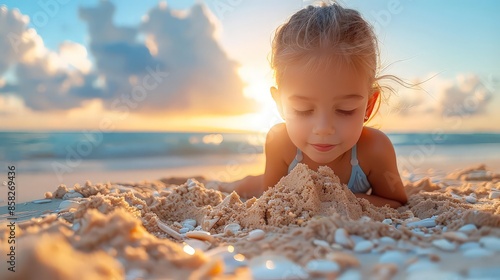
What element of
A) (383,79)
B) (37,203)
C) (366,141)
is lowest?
(37,203)

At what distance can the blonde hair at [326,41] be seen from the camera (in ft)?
9.66

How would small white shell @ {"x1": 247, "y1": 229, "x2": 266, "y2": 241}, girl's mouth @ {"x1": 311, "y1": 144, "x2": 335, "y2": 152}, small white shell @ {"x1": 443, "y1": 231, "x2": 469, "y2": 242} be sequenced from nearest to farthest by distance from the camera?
small white shell @ {"x1": 443, "y1": 231, "x2": 469, "y2": 242}, small white shell @ {"x1": 247, "y1": 229, "x2": 266, "y2": 241}, girl's mouth @ {"x1": 311, "y1": 144, "x2": 335, "y2": 152}

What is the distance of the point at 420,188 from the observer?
425 centimetres

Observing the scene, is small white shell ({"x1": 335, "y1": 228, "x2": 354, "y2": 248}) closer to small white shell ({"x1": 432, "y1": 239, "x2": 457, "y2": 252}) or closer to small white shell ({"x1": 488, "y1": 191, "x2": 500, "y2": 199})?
small white shell ({"x1": 432, "y1": 239, "x2": 457, "y2": 252})

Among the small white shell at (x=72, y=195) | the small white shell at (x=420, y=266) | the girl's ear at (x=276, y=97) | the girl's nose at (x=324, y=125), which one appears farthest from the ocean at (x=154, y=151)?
the small white shell at (x=420, y=266)

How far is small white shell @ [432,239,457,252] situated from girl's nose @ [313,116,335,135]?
1.27 metres

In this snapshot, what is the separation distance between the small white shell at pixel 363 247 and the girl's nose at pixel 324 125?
1315 mm

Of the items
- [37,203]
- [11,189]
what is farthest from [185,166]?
[37,203]

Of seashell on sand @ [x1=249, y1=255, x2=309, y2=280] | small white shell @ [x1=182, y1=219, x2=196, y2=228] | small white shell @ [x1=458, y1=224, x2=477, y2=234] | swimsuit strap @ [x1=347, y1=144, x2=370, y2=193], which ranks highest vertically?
swimsuit strap @ [x1=347, y1=144, x2=370, y2=193]

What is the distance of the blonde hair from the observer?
295 cm

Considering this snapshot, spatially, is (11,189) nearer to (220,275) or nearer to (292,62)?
(292,62)

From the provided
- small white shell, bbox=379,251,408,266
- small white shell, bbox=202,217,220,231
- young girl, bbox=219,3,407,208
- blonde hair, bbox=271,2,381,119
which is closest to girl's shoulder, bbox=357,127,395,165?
young girl, bbox=219,3,407,208

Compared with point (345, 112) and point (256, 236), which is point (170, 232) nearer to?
point (256, 236)

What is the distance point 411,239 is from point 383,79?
1993mm
